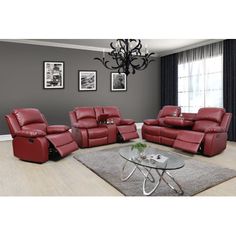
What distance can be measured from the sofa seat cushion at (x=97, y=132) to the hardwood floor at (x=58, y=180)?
791mm

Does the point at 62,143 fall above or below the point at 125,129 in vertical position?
below

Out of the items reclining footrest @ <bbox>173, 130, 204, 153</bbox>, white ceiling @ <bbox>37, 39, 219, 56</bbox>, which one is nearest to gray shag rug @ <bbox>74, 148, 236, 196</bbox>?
reclining footrest @ <bbox>173, 130, 204, 153</bbox>

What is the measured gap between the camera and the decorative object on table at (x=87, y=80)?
635cm

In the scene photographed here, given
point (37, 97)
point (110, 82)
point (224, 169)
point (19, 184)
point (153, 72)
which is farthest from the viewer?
point (153, 72)

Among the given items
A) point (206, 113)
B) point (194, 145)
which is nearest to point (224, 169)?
point (194, 145)

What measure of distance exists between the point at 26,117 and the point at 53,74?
2.33 metres

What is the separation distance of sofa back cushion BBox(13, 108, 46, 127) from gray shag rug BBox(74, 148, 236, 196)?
1.06 metres

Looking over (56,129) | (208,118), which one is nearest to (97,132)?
(56,129)

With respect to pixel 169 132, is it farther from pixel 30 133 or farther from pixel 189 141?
pixel 30 133

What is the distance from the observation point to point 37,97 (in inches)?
228

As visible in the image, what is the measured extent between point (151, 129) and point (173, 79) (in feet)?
8.79

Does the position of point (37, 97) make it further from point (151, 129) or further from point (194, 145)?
point (194, 145)

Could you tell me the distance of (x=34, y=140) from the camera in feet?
11.3

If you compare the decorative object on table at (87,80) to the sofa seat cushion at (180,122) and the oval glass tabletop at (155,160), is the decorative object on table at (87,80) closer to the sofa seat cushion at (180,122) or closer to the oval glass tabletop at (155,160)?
the sofa seat cushion at (180,122)
